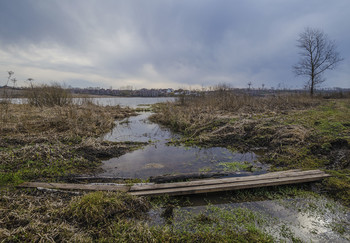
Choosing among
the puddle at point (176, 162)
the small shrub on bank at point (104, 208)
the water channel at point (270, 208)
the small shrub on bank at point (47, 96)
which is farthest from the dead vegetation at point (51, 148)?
the small shrub on bank at point (47, 96)

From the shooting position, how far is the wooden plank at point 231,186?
10.7ft

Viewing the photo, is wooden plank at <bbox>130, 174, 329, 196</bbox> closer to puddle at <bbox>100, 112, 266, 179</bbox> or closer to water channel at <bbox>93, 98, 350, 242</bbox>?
water channel at <bbox>93, 98, 350, 242</bbox>

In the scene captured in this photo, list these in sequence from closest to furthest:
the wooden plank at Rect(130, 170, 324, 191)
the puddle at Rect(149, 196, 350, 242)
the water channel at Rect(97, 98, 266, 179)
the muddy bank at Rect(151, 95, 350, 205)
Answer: the puddle at Rect(149, 196, 350, 242), the wooden plank at Rect(130, 170, 324, 191), the muddy bank at Rect(151, 95, 350, 205), the water channel at Rect(97, 98, 266, 179)

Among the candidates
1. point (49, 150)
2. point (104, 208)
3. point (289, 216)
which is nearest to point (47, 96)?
point (49, 150)

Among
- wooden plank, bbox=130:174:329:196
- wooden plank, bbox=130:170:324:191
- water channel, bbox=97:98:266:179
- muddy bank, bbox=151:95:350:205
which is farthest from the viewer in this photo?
water channel, bbox=97:98:266:179

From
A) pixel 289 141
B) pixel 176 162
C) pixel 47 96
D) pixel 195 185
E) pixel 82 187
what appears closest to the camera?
pixel 82 187

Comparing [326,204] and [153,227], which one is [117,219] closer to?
[153,227]

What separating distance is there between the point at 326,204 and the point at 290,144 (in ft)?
10.3

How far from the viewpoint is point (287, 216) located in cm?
280

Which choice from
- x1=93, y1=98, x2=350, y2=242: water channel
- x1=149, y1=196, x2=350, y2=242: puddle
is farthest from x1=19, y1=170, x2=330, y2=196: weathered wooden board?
x1=149, y1=196, x2=350, y2=242: puddle

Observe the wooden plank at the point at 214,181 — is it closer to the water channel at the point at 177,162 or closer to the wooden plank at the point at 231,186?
the wooden plank at the point at 231,186

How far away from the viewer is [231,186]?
344 cm

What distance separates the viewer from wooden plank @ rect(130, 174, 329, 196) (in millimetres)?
3271

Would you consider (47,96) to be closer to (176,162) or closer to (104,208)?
(176,162)
